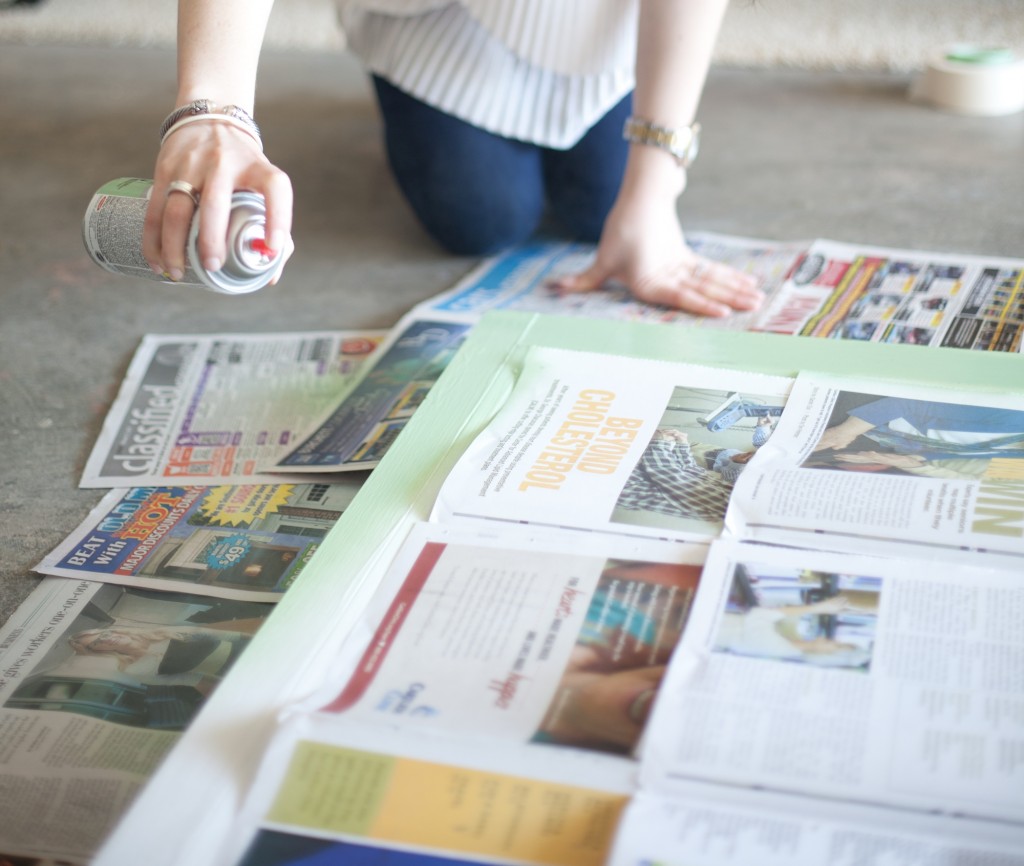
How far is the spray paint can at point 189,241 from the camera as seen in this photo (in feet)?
2.29

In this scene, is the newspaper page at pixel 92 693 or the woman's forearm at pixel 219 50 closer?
the newspaper page at pixel 92 693

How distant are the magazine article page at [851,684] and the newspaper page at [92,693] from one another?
349 millimetres

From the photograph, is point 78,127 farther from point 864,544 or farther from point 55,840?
point 864,544

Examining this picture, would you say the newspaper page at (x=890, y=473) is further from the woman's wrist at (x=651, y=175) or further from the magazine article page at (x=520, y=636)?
the woman's wrist at (x=651, y=175)

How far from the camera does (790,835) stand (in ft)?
1.56

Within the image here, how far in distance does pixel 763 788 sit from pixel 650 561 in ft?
0.62

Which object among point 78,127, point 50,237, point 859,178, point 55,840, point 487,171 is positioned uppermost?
point 859,178

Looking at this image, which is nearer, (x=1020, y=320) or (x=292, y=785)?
(x=292, y=785)

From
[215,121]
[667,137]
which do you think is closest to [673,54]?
[667,137]

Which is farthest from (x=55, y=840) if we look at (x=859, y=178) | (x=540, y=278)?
(x=859, y=178)

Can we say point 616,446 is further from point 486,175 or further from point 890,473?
point 486,175

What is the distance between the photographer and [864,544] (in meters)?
0.65

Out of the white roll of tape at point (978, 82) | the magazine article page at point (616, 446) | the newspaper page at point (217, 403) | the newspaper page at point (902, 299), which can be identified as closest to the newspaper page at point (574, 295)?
the newspaper page at point (902, 299)

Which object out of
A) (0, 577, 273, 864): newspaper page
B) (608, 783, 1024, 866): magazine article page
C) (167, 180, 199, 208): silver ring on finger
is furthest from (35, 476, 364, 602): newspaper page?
(608, 783, 1024, 866): magazine article page
